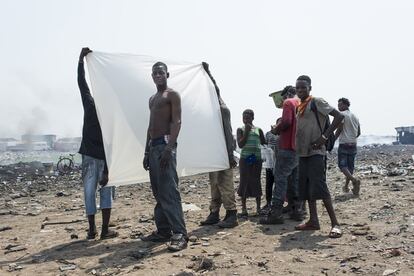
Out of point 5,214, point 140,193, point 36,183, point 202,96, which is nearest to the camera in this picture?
point 202,96

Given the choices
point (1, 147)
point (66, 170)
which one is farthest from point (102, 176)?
point (1, 147)

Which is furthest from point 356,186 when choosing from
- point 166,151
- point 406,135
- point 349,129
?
point 406,135

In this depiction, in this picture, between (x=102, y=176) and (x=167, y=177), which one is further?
(x=102, y=176)

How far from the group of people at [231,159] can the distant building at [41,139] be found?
3118 inches

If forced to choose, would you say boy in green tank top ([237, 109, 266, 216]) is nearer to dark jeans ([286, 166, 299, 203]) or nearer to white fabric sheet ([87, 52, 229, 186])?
dark jeans ([286, 166, 299, 203])

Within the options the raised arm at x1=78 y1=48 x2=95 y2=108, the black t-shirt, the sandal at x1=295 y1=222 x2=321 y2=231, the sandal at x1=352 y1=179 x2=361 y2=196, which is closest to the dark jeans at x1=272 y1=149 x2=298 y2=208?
the sandal at x1=295 y1=222 x2=321 y2=231

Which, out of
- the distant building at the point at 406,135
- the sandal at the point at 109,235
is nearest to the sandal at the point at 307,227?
the sandal at the point at 109,235

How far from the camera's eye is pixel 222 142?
519 centimetres

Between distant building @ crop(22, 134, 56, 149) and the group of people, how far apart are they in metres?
79.2

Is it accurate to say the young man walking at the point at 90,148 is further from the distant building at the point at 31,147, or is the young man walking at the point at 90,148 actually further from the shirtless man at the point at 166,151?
the distant building at the point at 31,147

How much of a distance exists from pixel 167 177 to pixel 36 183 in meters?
10.8

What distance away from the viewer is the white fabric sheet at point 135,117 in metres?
4.71

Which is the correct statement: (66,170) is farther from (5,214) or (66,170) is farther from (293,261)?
(293,261)

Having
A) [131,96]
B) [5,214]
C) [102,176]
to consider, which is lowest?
[5,214]
